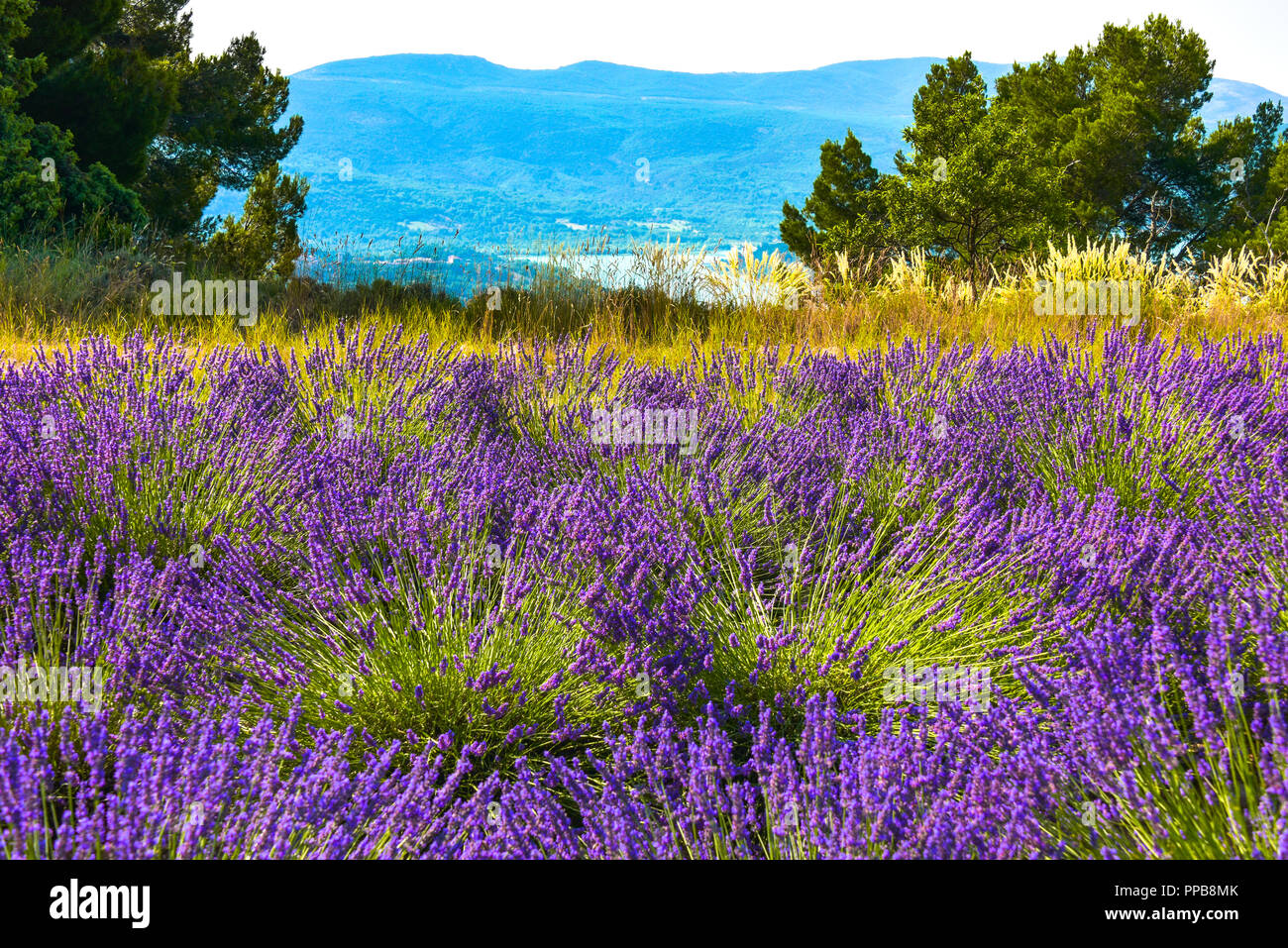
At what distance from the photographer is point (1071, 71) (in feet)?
108

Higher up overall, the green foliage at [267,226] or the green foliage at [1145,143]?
the green foliage at [1145,143]

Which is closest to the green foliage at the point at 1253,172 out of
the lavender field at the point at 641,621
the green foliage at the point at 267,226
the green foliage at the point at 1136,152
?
the green foliage at the point at 1136,152

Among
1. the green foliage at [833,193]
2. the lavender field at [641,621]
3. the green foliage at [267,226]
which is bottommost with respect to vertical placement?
the lavender field at [641,621]

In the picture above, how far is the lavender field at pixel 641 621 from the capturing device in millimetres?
1302

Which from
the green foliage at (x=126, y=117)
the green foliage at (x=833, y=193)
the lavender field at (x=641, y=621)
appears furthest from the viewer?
the green foliage at (x=833, y=193)

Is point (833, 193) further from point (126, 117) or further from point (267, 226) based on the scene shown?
point (126, 117)

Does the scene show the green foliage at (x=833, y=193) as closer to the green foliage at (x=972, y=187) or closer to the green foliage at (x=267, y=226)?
the green foliage at (x=972, y=187)

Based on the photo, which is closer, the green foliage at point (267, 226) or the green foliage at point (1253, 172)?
the green foliage at point (267, 226)

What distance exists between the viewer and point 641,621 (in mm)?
1921

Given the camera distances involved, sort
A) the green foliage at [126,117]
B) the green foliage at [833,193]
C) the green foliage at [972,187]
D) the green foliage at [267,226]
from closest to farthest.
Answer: the green foliage at [126,117]
the green foliage at [972,187]
the green foliage at [267,226]
the green foliage at [833,193]

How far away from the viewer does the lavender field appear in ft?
4.27

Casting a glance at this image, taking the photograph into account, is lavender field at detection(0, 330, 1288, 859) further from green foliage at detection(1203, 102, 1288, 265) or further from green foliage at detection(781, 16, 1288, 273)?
green foliage at detection(1203, 102, 1288, 265)

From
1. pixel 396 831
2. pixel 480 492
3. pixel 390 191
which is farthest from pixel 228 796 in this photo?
pixel 390 191
